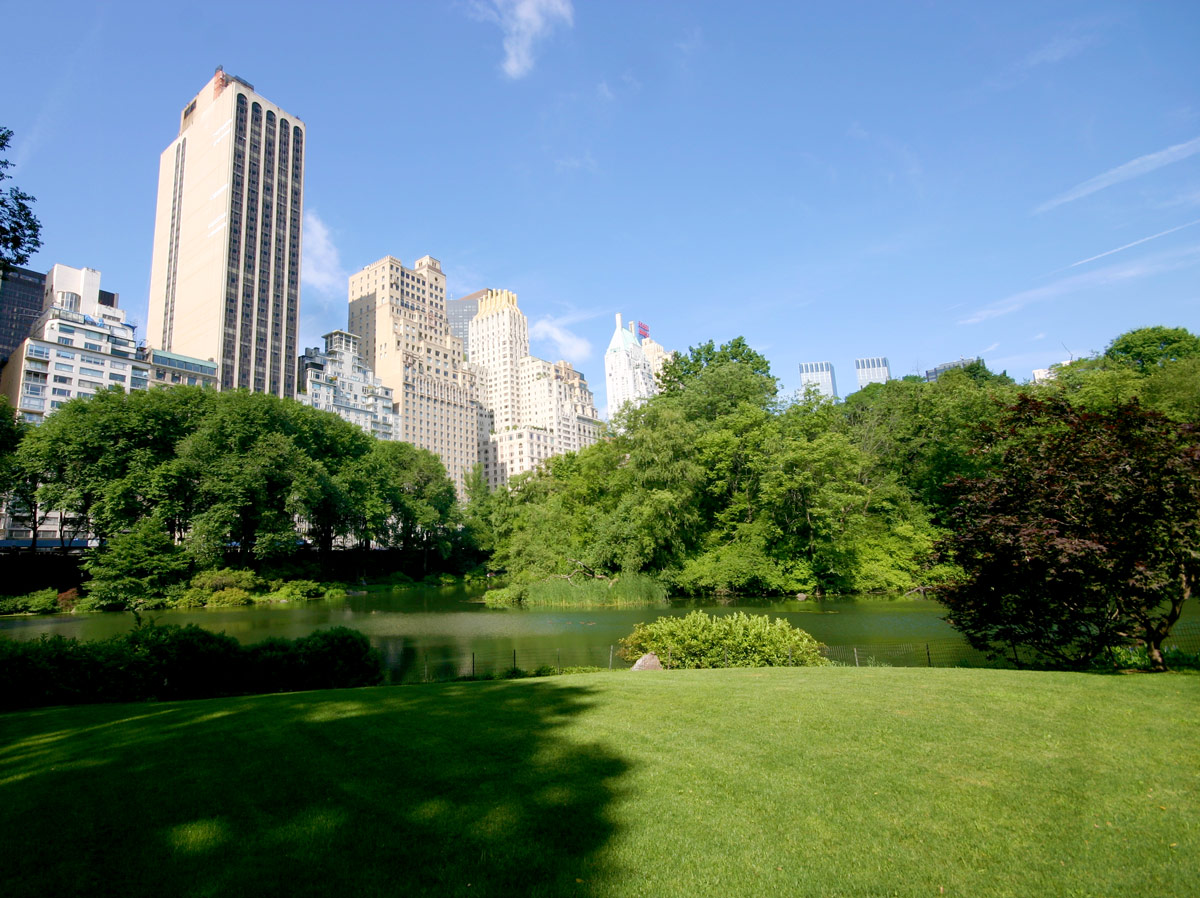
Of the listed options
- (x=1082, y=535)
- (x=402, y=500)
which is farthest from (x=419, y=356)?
(x=1082, y=535)

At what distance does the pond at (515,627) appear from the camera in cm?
1941

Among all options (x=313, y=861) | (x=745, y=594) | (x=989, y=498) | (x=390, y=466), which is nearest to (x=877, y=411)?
(x=745, y=594)

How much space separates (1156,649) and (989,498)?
3997 mm

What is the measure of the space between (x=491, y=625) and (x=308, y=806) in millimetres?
26272

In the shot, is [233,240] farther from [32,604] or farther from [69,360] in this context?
[32,604]

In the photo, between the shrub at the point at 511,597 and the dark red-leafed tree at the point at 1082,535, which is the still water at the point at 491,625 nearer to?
the shrub at the point at 511,597

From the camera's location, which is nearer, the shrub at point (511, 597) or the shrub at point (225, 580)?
the shrub at point (511, 597)

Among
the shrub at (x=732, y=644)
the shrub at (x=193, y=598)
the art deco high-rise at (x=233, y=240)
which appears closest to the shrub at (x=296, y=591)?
the shrub at (x=193, y=598)

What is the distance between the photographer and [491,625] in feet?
100

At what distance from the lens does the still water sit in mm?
21094

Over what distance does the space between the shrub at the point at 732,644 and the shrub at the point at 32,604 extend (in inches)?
1646

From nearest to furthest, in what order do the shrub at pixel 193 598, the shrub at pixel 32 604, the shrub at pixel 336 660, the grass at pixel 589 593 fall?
the shrub at pixel 336 660 → the grass at pixel 589 593 → the shrub at pixel 32 604 → the shrub at pixel 193 598

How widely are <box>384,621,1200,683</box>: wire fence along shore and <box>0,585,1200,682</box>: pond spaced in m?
0.04

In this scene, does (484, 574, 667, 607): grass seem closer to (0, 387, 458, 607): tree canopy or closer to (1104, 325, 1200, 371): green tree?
(0, 387, 458, 607): tree canopy
